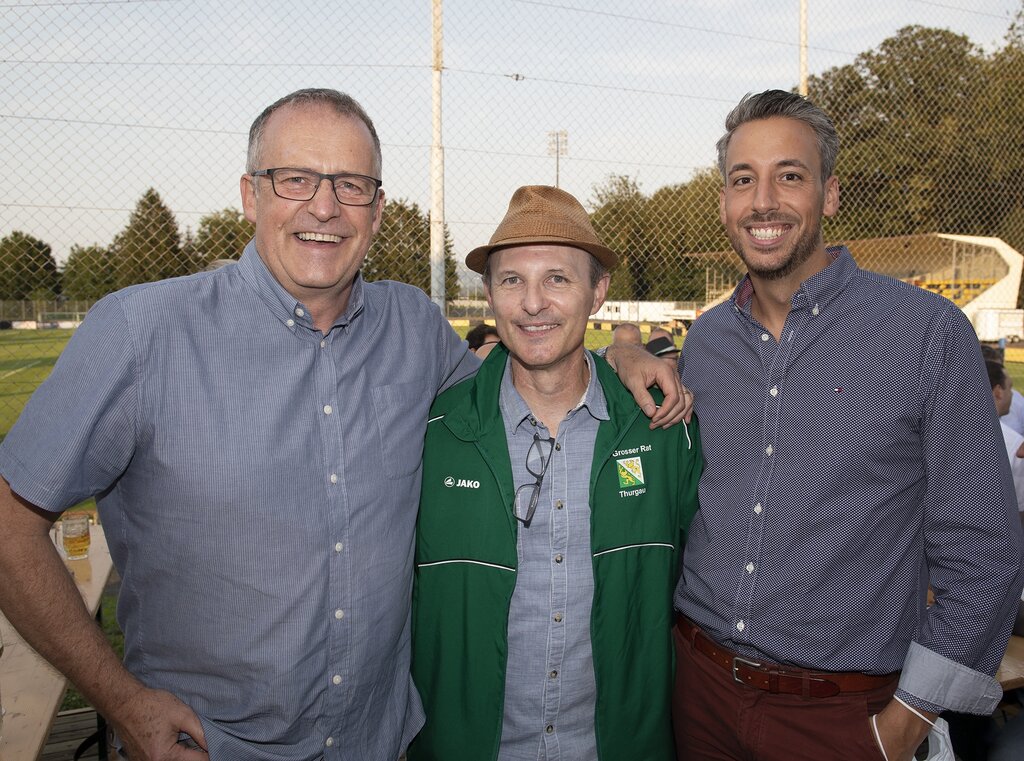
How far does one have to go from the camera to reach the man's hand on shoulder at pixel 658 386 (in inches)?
97.3

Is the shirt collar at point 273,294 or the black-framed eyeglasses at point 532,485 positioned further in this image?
the black-framed eyeglasses at point 532,485

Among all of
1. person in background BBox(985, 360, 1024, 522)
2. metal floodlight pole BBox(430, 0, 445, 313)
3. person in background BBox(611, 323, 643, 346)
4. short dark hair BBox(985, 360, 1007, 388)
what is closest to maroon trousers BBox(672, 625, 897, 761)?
person in background BBox(985, 360, 1024, 522)

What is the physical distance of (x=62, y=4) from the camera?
5016 mm

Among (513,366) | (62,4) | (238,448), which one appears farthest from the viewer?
(62,4)

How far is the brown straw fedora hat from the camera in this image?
7.92 feet

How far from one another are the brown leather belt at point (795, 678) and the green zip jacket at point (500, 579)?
215 mm

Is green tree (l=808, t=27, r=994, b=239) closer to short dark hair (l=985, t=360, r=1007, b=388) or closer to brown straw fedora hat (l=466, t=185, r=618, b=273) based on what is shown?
short dark hair (l=985, t=360, r=1007, b=388)

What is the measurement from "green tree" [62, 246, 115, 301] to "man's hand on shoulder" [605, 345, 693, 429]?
4.22m

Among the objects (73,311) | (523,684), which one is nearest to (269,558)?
(523,684)

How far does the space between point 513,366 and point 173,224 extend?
3.87 metres

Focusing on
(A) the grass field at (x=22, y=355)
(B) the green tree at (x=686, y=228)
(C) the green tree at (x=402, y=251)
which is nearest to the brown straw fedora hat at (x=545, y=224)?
(A) the grass field at (x=22, y=355)

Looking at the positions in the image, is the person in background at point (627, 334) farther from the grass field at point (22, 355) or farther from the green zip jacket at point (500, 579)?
the green zip jacket at point (500, 579)

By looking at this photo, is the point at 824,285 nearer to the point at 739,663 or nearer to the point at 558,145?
the point at 739,663

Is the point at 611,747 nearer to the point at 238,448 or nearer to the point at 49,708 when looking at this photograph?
the point at 238,448
